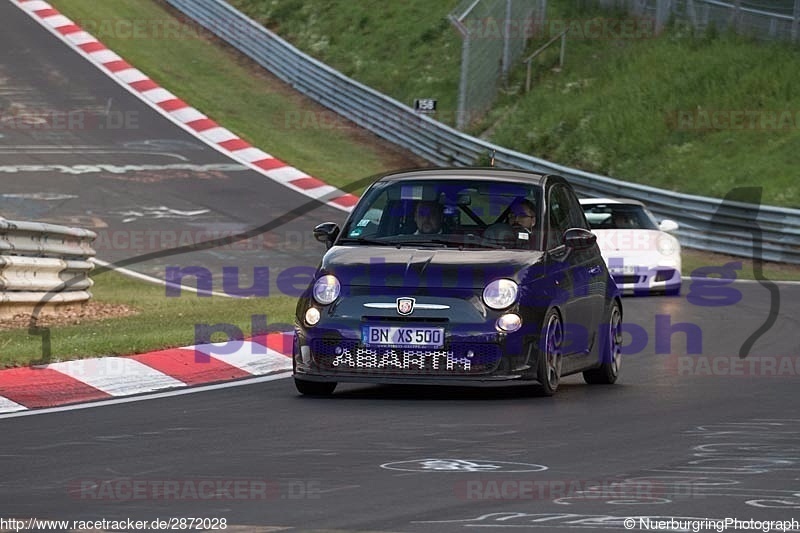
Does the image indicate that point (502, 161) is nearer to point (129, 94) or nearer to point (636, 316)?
point (129, 94)

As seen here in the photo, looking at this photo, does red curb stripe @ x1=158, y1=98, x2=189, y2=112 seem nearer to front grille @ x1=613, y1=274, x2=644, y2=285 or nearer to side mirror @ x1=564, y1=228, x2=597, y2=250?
front grille @ x1=613, y1=274, x2=644, y2=285

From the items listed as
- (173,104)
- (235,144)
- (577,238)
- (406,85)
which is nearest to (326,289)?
(577,238)

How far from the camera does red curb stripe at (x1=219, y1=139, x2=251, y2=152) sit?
111ft

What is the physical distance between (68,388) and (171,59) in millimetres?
30279

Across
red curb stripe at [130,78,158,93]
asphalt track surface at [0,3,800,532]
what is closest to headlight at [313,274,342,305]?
asphalt track surface at [0,3,800,532]

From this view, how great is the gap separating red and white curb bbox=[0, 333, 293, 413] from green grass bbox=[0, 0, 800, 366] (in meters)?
14.2

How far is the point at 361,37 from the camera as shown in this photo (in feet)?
140

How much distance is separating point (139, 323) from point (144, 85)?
75.9 ft

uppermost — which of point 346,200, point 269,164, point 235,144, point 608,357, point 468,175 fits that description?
point 235,144

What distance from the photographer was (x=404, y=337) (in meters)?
10.8

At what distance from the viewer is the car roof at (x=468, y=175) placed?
12.0 metres

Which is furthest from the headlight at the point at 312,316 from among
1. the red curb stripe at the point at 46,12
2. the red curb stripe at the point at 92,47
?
the red curb stripe at the point at 46,12

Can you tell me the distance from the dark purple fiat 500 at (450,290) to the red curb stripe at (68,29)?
3046cm

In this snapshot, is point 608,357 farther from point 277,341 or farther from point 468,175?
point 277,341
